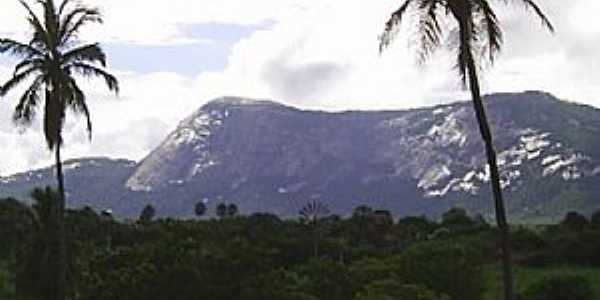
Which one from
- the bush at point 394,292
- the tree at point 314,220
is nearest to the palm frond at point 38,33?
the bush at point 394,292

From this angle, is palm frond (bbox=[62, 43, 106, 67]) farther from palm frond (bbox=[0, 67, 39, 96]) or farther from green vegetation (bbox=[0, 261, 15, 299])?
green vegetation (bbox=[0, 261, 15, 299])

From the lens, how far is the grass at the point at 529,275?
9138 cm

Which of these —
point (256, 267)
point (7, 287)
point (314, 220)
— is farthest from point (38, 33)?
point (314, 220)

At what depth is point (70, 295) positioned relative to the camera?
182 feet

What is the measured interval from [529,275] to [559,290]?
32.3m

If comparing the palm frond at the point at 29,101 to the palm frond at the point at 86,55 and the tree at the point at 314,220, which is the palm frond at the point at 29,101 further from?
the tree at the point at 314,220

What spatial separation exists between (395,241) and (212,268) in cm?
9821

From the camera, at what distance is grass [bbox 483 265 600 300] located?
91.4 m

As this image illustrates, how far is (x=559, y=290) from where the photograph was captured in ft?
245

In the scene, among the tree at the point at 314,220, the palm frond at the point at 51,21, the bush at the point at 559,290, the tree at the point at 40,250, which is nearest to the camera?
the palm frond at the point at 51,21

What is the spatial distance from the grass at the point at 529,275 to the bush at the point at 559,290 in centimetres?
1082

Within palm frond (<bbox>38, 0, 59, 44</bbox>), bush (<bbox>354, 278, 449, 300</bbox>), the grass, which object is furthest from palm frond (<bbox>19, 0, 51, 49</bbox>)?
the grass

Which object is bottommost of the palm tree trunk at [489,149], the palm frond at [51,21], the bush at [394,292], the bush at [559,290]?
the bush at [559,290]

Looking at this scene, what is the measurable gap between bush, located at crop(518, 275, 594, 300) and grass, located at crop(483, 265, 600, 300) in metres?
10.8
